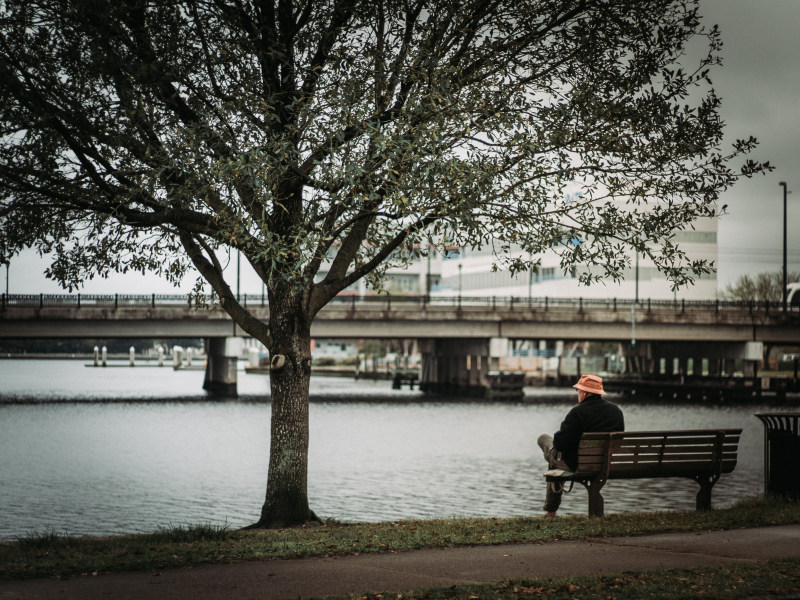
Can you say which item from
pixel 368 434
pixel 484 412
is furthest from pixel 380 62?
pixel 484 412

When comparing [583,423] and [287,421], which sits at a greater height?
[583,423]

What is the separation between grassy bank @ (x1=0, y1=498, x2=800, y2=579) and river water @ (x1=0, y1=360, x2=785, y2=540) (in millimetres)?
4662

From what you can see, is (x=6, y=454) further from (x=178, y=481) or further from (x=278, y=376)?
(x=278, y=376)

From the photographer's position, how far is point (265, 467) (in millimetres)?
31672

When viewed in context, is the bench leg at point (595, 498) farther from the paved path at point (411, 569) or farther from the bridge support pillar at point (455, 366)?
the bridge support pillar at point (455, 366)

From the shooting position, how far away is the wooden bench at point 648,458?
42.1ft

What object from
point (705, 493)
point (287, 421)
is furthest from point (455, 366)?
point (705, 493)

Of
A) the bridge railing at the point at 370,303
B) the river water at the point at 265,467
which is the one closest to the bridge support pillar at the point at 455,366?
the bridge railing at the point at 370,303

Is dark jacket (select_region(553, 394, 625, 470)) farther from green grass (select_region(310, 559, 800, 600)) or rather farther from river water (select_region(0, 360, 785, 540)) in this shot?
river water (select_region(0, 360, 785, 540))

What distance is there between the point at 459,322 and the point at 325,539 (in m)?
61.6

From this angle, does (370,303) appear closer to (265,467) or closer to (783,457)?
(265,467)

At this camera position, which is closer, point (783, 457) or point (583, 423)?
point (583, 423)

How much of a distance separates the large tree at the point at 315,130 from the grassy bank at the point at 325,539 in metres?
3.01

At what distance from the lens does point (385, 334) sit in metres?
69.9
